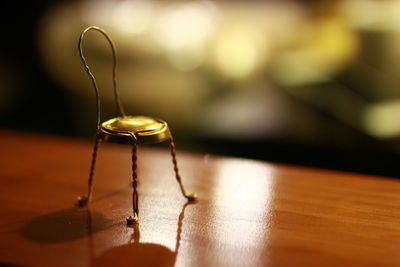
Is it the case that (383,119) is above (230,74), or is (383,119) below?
below

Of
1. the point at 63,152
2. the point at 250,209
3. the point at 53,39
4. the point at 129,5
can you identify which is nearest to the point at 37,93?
the point at 53,39

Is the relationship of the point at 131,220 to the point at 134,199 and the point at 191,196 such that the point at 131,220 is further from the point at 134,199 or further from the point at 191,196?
the point at 191,196

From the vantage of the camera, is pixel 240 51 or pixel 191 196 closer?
pixel 191 196

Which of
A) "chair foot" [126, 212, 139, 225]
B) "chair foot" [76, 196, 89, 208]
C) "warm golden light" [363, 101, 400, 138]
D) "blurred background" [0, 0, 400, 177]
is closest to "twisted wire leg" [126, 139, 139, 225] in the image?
"chair foot" [126, 212, 139, 225]

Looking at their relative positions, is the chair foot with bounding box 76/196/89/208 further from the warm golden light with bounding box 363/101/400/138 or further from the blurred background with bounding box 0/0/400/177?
the warm golden light with bounding box 363/101/400/138

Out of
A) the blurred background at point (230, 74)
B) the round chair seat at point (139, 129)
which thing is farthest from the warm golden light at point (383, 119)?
the round chair seat at point (139, 129)

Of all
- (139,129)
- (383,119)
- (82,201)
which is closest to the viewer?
(139,129)

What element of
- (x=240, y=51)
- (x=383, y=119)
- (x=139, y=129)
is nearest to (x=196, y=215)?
(x=139, y=129)
